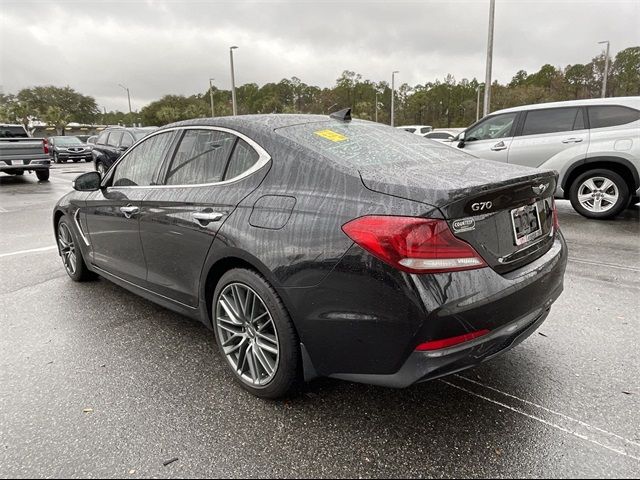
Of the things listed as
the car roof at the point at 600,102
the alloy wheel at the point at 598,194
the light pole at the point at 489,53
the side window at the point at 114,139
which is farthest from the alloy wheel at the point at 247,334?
the light pole at the point at 489,53

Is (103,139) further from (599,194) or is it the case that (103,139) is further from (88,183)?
(599,194)

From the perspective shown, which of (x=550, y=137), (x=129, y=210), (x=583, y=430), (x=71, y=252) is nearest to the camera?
(x=583, y=430)

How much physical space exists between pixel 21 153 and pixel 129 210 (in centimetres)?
1354

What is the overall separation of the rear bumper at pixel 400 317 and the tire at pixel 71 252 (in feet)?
10.4

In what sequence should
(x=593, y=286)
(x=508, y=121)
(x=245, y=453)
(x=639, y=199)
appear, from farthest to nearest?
(x=508, y=121)
(x=639, y=199)
(x=593, y=286)
(x=245, y=453)

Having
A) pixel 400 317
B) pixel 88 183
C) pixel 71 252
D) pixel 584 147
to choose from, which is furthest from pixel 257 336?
pixel 584 147

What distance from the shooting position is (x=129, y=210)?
3.47m

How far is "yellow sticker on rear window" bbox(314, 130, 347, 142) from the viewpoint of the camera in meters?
2.74

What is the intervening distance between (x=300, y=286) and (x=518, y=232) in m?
1.11

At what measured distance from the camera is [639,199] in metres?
7.15

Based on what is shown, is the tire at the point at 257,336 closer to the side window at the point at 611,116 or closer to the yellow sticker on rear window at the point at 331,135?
the yellow sticker on rear window at the point at 331,135

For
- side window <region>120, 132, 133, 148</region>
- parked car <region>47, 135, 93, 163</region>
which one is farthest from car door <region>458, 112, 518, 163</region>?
parked car <region>47, 135, 93, 163</region>

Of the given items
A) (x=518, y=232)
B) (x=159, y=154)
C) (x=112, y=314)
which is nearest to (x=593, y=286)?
(x=518, y=232)

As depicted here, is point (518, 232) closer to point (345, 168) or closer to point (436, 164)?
point (436, 164)
